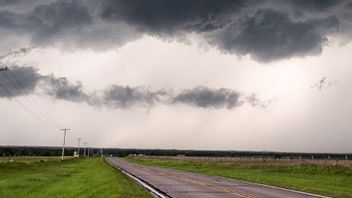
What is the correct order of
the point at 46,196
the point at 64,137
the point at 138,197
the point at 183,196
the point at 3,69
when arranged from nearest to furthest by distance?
the point at 138,197
the point at 183,196
the point at 46,196
the point at 3,69
the point at 64,137

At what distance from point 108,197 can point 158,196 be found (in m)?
2.58

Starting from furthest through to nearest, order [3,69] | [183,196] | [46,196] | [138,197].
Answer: [3,69] < [46,196] < [183,196] < [138,197]

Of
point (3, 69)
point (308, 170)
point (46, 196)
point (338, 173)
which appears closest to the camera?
point (46, 196)

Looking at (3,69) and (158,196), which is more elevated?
(3,69)

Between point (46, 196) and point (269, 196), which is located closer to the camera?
point (269, 196)

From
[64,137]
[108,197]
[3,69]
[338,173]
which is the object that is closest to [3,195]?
[108,197]

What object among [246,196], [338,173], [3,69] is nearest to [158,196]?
[246,196]

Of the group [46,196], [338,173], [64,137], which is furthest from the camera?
[64,137]

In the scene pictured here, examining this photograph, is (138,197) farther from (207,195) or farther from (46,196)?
(46,196)

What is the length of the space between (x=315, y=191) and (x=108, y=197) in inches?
460

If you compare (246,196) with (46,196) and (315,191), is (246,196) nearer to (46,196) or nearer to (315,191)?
(315,191)

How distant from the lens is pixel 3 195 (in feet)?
89.3

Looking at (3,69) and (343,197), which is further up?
(3,69)

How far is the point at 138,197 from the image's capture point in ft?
71.4
